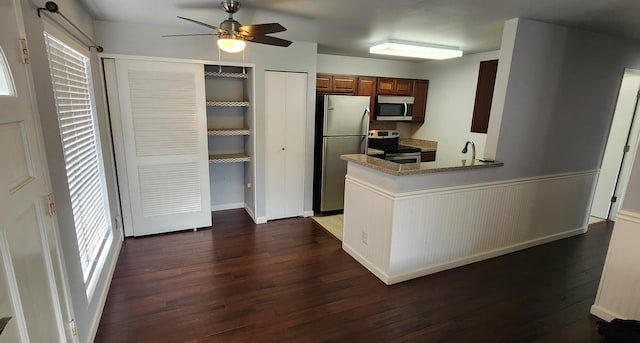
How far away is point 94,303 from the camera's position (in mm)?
2176

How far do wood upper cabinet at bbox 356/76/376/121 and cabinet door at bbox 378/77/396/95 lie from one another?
0.11 m

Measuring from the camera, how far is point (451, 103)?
4.88m

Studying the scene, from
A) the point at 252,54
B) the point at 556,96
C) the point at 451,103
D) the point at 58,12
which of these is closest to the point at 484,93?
the point at 556,96

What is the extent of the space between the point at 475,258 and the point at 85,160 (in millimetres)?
3627

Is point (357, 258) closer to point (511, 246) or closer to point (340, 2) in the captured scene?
point (511, 246)

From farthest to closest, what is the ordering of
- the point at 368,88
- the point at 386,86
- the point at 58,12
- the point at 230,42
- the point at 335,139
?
the point at 386,86 → the point at 368,88 → the point at 335,139 → the point at 230,42 → the point at 58,12

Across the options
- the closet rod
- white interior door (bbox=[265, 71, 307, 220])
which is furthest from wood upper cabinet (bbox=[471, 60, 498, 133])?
the closet rod

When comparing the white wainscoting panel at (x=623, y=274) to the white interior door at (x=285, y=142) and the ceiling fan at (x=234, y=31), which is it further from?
the white interior door at (x=285, y=142)

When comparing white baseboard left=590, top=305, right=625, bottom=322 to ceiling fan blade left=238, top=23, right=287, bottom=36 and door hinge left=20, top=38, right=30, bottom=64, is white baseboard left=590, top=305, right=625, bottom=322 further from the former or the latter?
door hinge left=20, top=38, right=30, bottom=64

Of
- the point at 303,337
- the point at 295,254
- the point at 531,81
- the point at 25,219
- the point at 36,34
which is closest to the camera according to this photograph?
the point at 25,219

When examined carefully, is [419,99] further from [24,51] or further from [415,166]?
[24,51]

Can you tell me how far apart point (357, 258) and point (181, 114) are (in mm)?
2474

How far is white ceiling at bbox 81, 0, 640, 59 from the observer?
2.38m

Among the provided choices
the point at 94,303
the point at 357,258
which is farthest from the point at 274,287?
the point at 94,303
